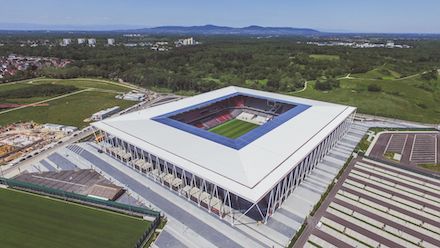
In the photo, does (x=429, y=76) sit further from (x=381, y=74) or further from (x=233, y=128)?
(x=233, y=128)

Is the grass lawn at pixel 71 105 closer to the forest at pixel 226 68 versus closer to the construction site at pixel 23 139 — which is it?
the construction site at pixel 23 139

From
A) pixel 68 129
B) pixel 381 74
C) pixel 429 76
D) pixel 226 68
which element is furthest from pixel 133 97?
pixel 429 76

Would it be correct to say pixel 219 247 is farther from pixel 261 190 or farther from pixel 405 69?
pixel 405 69

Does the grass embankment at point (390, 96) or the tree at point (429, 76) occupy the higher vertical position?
the tree at point (429, 76)

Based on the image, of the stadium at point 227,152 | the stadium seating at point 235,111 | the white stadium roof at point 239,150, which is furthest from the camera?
the stadium seating at point 235,111

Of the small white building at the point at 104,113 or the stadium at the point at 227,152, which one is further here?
the small white building at the point at 104,113

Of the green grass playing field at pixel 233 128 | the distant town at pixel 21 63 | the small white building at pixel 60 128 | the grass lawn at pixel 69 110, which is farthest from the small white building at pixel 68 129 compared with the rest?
the distant town at pixel 21 63

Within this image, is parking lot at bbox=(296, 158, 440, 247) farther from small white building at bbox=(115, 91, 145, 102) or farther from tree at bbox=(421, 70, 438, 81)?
tree at bbox=(421, 70, 438, 81)
